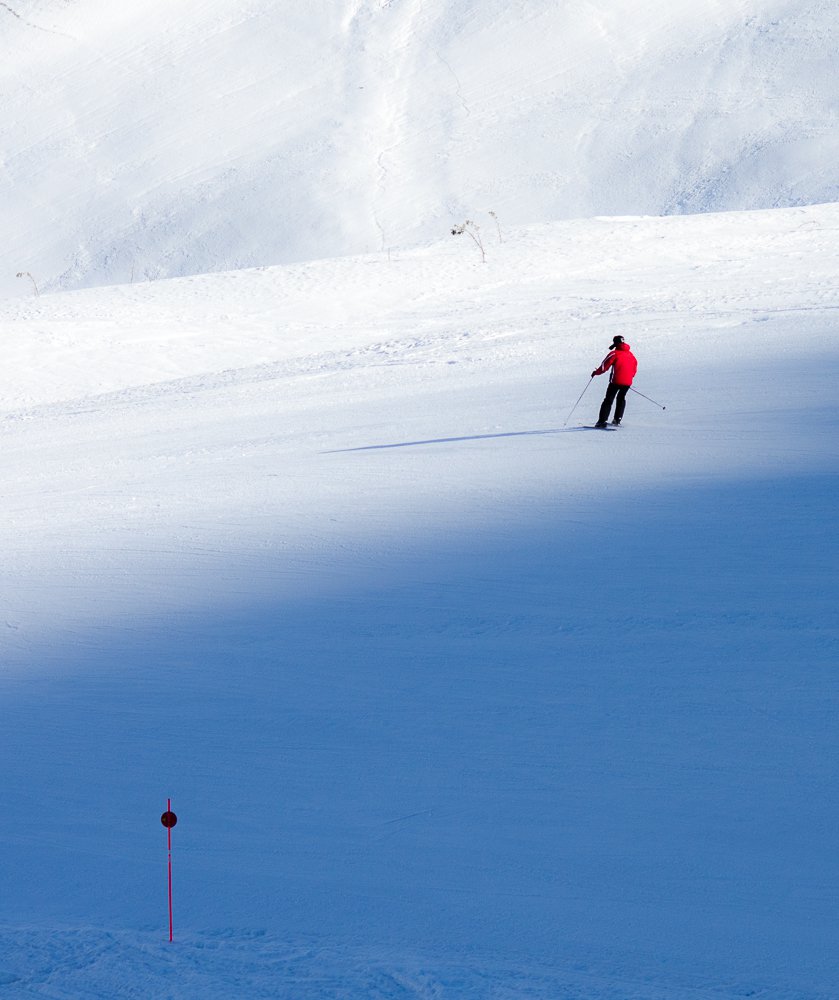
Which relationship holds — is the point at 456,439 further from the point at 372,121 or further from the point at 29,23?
the point at 29,23

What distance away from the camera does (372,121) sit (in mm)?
49281

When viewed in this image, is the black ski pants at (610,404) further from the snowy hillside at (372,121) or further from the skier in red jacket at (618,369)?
the snowy hillside at (372,121)

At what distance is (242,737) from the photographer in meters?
5.98

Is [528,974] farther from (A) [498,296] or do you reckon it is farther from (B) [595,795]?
(A) [498,296]

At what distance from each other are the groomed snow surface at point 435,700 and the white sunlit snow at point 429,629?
0.02 m

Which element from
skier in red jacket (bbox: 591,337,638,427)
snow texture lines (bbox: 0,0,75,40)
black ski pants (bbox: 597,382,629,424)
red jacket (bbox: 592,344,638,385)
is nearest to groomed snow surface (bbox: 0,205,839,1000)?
black ski pants (bbox: 597,382,629,424)

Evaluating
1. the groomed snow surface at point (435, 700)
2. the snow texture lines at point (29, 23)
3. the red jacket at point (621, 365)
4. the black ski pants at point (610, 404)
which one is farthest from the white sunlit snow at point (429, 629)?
the snow texture lines at point (29, 23)

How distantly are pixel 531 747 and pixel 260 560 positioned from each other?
3562 mm

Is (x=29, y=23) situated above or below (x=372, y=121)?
above

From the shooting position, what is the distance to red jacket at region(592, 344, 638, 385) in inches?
448

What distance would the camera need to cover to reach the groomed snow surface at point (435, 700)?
4422mm

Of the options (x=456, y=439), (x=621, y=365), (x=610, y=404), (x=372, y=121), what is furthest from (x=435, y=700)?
(x=372, y=121)

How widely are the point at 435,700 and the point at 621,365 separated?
594 centimetres

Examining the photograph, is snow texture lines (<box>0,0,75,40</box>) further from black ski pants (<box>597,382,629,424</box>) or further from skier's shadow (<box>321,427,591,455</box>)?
black ski pants (<box>597,382,629,424</box>)
